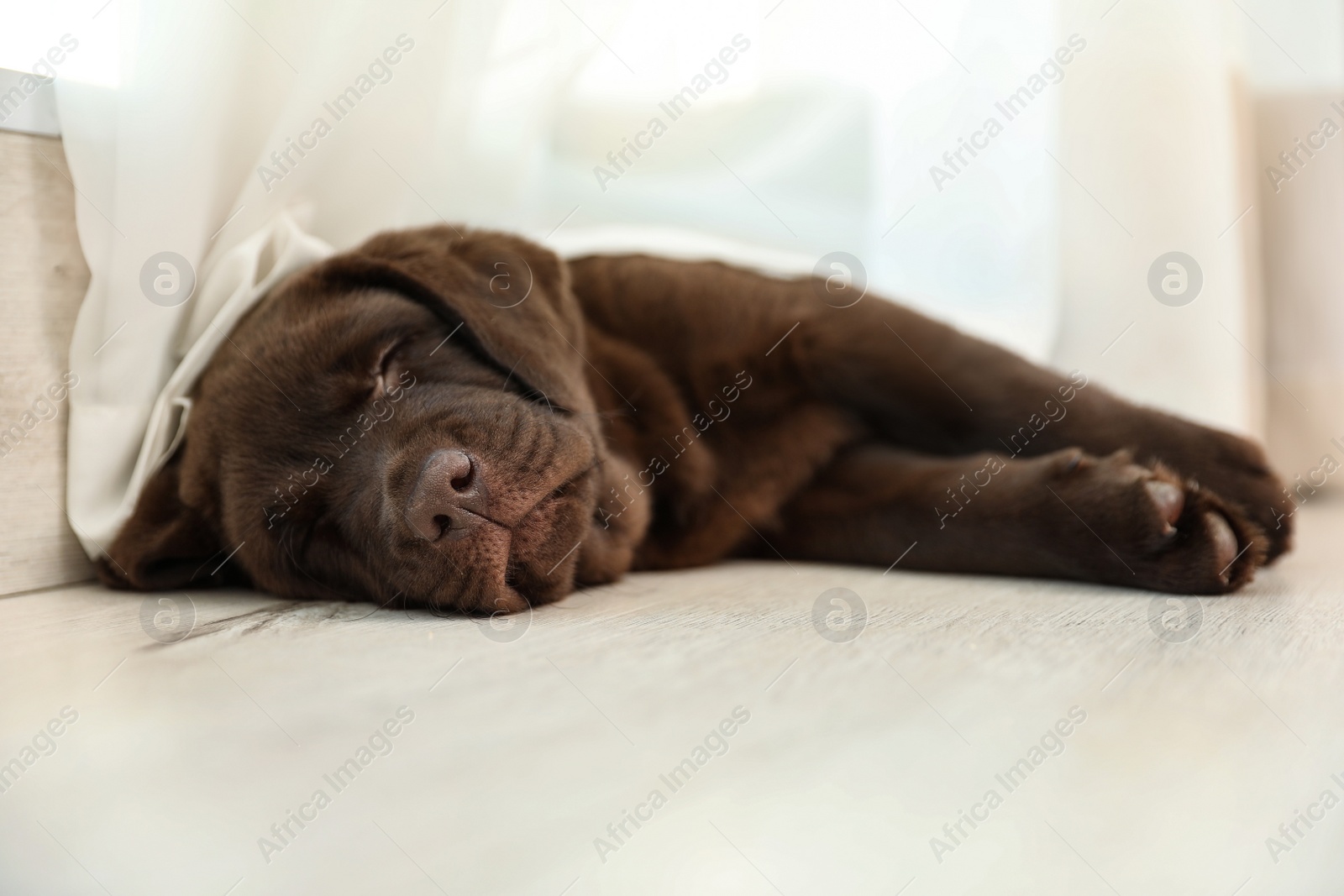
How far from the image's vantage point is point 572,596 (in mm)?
1492

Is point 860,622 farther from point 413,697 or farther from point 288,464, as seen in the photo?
point 288,464

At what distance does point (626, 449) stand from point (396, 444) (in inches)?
18.1

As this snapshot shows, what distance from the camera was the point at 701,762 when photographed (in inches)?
32.2

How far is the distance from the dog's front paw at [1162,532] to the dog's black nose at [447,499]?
33.5 inches

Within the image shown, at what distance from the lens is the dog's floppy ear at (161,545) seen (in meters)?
1.56

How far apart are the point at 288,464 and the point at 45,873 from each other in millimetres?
707

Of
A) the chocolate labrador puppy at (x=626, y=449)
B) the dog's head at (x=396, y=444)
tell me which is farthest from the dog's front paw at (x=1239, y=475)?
the dog's head at (x=396, y=444)

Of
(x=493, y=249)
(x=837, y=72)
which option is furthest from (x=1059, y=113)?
(x=493, y=249)

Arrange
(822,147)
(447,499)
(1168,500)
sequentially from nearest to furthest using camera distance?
(447,499) → (1168,500) → (822,147)

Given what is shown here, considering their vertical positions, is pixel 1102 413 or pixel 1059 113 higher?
pixel 1059 113

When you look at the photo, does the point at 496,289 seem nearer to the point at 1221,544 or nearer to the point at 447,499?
the point at 447,499

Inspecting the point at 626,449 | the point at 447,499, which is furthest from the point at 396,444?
the point at 626,449

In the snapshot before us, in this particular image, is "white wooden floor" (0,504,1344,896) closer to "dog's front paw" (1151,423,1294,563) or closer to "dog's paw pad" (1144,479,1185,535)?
"dog's paw pad" (1144,479,1185,535)

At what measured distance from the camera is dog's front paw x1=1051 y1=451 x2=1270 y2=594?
1289mm
